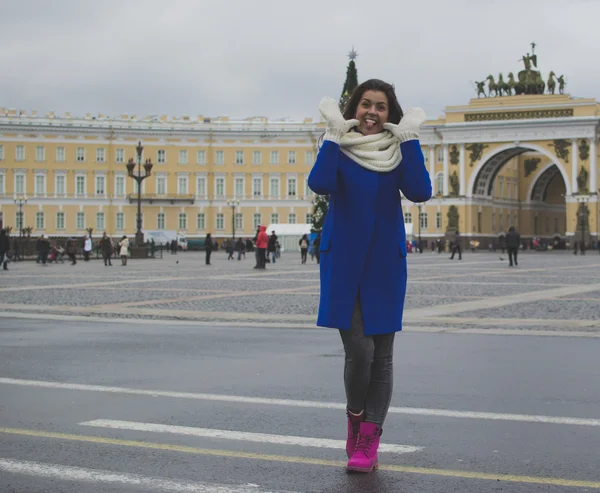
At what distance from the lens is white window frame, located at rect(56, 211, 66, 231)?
99.0 m

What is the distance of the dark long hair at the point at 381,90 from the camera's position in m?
5.57

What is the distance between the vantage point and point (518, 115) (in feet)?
290

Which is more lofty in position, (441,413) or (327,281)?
(327,281)

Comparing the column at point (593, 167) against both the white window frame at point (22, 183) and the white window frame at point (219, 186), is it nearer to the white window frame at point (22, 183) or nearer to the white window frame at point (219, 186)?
the white window frame at point (219, 186)

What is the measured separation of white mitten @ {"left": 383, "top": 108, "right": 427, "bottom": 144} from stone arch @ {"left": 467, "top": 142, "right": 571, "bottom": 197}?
8349 centimetres

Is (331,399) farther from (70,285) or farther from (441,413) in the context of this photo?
(70,285)

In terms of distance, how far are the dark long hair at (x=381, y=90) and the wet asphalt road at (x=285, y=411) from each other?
5.94 feet

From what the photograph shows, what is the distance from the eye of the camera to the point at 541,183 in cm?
10238

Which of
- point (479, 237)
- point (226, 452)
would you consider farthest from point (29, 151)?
point (226, 452)

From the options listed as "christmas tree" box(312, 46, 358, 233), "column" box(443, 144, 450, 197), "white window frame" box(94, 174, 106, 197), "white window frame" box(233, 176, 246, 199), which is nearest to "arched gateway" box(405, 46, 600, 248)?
"column" box(443, 144, 450, 197)

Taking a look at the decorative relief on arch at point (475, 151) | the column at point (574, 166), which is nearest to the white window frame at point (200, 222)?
the decorative relief on arch at point (475, 151)

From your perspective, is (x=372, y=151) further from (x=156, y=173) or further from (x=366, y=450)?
(x=156, y=173)

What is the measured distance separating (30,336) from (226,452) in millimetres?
6720

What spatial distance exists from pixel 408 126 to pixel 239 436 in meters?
2.00
